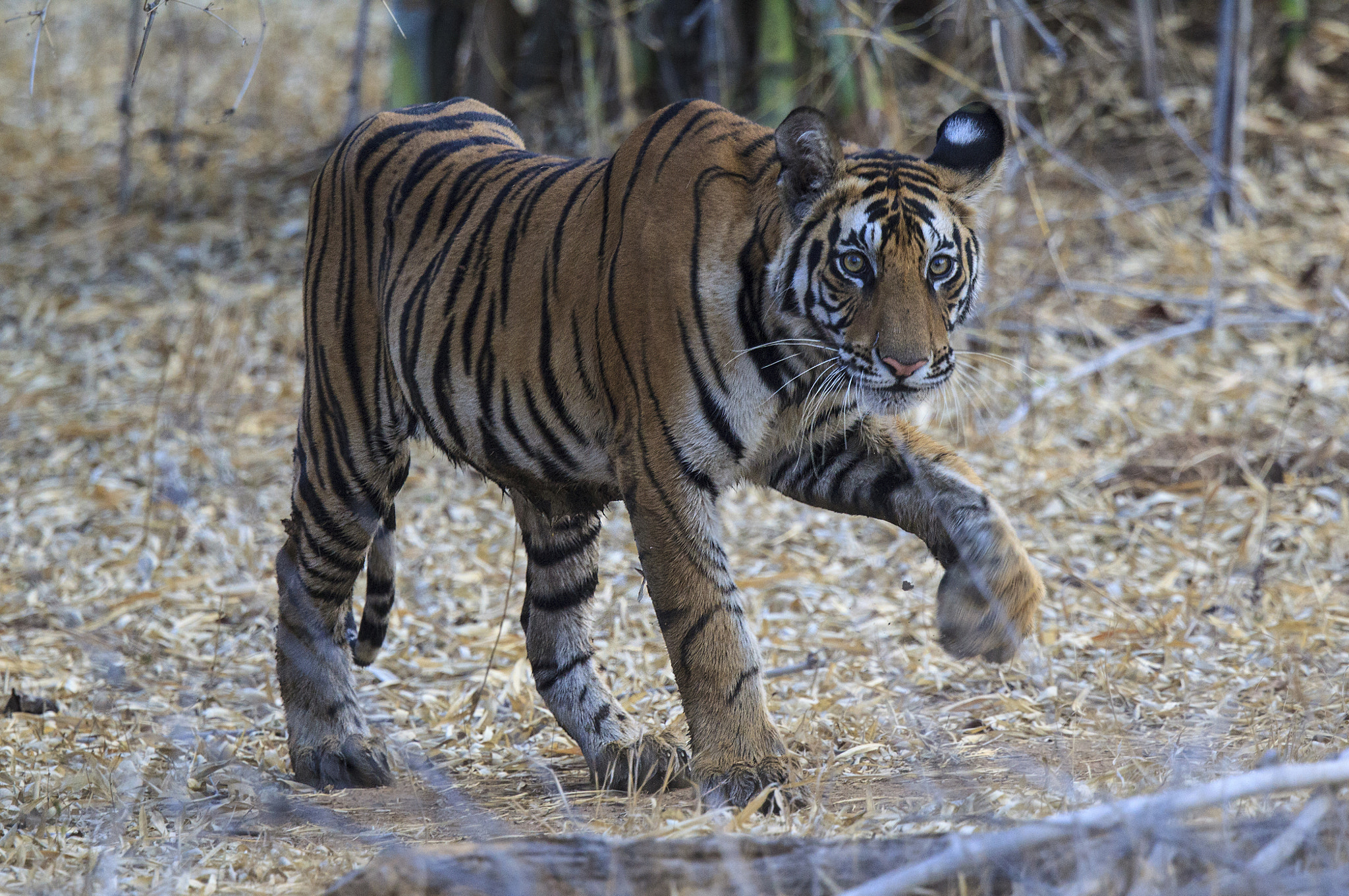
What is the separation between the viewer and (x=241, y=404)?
21.1 feet

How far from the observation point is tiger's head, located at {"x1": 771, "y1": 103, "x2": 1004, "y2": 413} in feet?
9.36

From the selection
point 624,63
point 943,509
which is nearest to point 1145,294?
point 624,63

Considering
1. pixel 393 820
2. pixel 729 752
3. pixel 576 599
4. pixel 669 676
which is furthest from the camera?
pixel 669 676

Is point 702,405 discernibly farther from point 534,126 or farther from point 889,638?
point 534,126

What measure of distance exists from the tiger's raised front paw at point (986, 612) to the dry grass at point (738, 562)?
307 millimetres

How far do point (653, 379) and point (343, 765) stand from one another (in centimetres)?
143

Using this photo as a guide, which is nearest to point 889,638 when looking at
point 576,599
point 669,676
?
point 669,676

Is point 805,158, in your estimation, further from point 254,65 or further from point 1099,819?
point 1099,819

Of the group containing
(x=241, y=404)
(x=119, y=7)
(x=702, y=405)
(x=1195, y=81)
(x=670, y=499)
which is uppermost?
Answer: (x=119, y=7)

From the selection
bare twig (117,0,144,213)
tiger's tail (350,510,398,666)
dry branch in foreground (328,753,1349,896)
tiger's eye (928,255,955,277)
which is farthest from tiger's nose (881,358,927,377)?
bare twig (117,0,144,213)

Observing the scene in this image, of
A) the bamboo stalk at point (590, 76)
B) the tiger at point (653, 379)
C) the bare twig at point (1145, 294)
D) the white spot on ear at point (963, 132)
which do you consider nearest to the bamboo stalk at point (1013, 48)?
the bare twig at point (1145, 294)

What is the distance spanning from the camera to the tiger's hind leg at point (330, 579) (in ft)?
12.4

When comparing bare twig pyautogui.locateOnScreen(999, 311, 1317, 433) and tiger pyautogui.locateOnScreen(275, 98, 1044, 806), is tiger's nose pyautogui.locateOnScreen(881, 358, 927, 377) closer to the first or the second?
tiger pyautogui.locateOnScreen(275, 98, 1044, 806)

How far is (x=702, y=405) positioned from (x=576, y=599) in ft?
3.66
